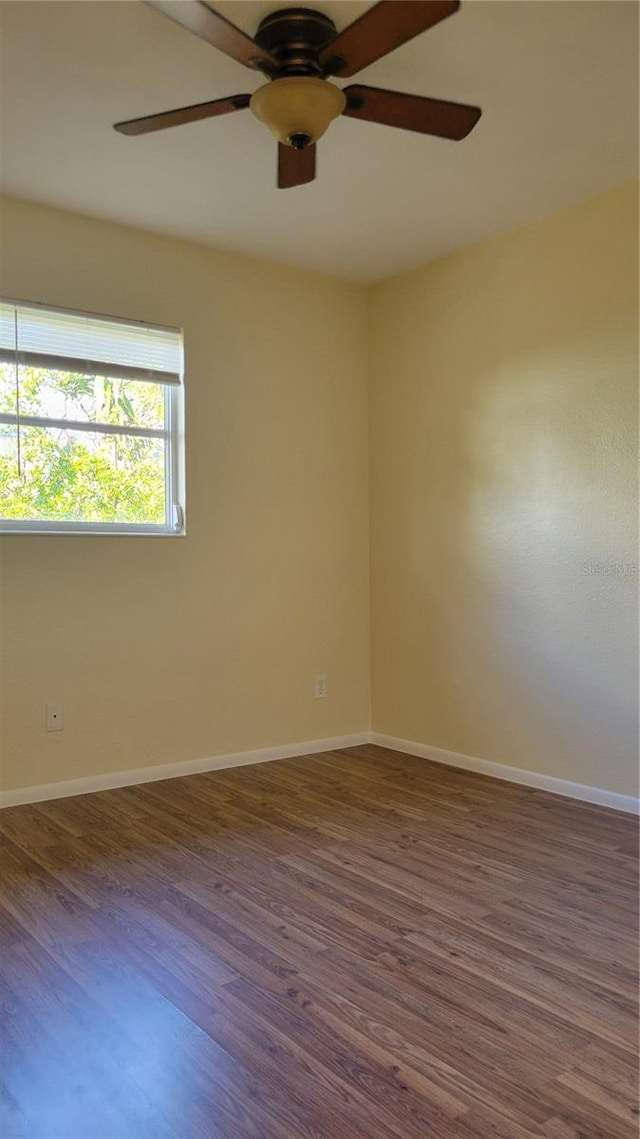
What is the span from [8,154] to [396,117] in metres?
1.58

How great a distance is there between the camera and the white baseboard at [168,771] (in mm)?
3445

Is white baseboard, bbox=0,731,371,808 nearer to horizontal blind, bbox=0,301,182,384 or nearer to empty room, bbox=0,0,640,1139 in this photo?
empty room, bbox=0,0,640,1139

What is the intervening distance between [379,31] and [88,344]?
212 centimetres

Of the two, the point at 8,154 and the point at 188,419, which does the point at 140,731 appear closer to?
the point at 188,419

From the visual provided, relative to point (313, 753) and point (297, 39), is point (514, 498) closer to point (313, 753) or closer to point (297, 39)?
point (313, 753)

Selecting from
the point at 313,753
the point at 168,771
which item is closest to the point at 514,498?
the point at 313,753

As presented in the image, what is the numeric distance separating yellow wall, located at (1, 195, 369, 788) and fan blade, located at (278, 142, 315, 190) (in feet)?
4.43

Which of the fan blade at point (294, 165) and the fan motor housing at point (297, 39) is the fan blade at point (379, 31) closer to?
the fan motor housing at point (297, 39)

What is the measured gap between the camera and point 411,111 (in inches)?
89.0

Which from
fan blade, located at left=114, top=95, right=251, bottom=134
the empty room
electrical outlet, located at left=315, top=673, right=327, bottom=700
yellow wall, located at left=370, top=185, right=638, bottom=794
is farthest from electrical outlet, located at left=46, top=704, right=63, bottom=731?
fan blade, located at left=114, top=95, right=251, bottom=134

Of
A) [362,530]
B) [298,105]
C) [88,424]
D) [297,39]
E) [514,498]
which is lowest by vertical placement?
[362,530]

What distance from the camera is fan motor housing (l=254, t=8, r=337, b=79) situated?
7.16ft

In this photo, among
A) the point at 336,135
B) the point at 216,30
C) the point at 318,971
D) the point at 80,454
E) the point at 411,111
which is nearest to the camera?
the point at 216,30

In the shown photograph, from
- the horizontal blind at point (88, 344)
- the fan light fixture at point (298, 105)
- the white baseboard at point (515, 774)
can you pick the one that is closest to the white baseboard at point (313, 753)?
the white baseboard at point (515, 774)
